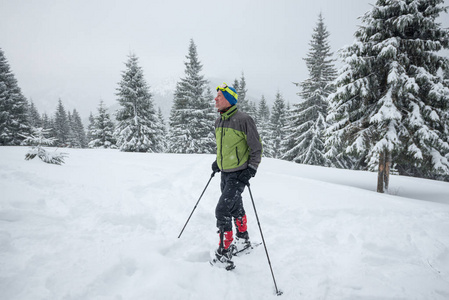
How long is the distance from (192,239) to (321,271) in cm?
219

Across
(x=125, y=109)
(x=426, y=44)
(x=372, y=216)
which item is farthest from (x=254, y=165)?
(x=125, y=109)

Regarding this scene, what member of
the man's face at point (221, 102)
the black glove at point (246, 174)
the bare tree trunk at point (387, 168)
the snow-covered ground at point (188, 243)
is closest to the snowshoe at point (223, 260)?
the snow-covered ground at point (188, 243)

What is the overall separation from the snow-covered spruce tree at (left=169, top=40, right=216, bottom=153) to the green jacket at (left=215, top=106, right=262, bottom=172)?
1993 cm

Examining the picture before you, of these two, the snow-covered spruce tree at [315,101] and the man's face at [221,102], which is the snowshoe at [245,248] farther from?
the snow-covered spruce tree at [315,101]

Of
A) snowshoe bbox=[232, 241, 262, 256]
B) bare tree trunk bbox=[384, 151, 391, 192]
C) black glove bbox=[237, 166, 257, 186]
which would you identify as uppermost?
black glove bbox=[237, 166, 257, 186]

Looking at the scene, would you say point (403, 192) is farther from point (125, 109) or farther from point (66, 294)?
point (125, 109)

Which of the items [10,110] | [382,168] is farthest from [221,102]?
[10,110]

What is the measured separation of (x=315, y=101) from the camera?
2014cm

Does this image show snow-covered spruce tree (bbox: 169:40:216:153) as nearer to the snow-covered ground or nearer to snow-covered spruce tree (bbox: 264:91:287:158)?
snow-covered spruce tree (bbox: 264:91:287:158)

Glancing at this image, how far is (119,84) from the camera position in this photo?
77.2 feet

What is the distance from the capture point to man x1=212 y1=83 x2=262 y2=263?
3141 millimetres

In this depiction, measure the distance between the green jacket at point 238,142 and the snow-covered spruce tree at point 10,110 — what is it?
91.0 ft

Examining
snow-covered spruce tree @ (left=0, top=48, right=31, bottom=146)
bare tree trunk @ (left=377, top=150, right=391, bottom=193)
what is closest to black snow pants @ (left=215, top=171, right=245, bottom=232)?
bare tree trunk @ (left=377, top=150, right=391, bottom=193)

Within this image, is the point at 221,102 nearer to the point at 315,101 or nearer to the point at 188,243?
the point at 188,243
